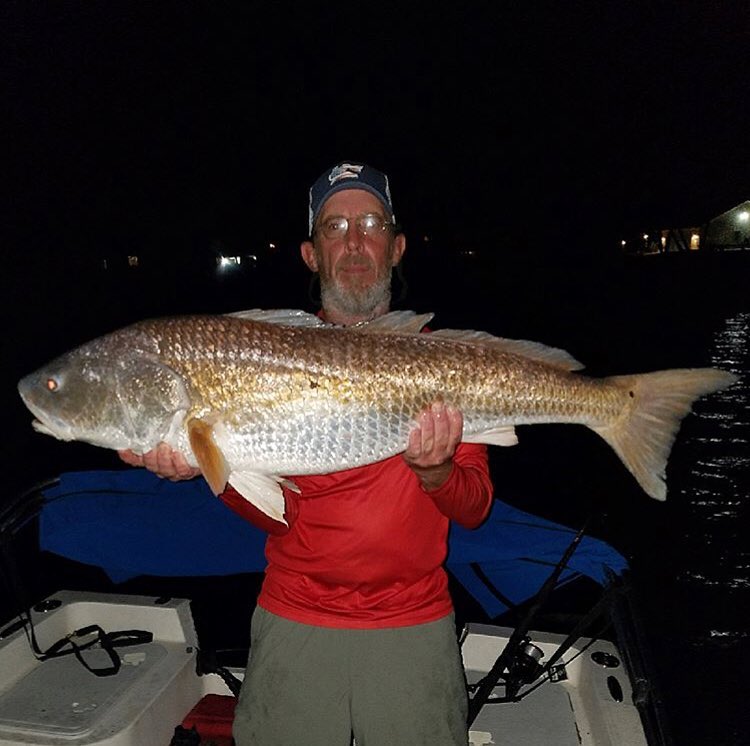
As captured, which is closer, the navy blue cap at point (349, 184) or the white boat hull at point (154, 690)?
the white boat hull at point (154, 690)

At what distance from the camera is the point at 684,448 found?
12453 mm

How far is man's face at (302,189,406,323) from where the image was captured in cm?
323

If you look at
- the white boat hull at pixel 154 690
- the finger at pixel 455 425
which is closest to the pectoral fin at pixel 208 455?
the finger at pixel 455 425

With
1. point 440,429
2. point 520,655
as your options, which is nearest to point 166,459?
point 440,429

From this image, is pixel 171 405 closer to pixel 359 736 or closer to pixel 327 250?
pixel 327 250

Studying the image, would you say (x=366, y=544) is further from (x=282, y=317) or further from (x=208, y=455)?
(x=282, y=317)

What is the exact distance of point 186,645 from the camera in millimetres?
Answer: 3922

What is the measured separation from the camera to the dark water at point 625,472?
22.9ft

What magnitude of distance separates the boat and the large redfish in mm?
923

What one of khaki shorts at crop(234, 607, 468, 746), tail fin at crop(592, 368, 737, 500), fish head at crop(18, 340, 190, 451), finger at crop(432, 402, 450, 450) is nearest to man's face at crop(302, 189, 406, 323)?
finger at crop(432, 402, 450, 450)

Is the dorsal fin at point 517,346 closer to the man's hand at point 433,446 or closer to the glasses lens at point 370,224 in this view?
the man's hand at point 433,446

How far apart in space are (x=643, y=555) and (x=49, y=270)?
63984 mm

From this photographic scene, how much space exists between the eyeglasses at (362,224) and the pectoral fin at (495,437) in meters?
1.22

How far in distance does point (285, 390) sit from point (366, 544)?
2.50 ft
